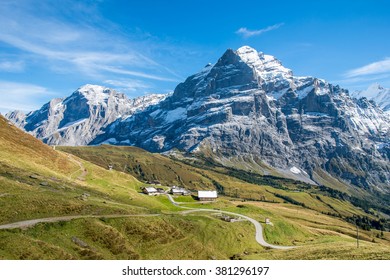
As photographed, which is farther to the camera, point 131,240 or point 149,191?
point 149,191

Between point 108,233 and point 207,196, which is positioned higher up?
point 108,233

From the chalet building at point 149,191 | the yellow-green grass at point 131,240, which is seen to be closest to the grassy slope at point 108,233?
the yellow-green grass at point 131,240

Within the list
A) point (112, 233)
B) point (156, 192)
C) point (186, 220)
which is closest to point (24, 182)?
point (112, 233)

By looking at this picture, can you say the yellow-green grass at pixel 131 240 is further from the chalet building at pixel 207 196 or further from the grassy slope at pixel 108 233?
the chalet building at pixel 207 196

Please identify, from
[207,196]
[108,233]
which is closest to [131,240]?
[108,233]

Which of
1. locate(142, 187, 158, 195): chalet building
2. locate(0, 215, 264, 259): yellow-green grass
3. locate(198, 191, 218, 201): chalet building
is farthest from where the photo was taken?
locate(198, 191, 218, 201): chalet building

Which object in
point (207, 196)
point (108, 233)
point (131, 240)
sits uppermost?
point (108, 233)

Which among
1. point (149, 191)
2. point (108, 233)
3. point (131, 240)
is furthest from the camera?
point (149, 191)

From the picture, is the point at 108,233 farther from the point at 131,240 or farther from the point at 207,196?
the point at 207,196

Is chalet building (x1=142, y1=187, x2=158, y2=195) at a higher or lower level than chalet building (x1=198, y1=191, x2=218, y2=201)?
higher

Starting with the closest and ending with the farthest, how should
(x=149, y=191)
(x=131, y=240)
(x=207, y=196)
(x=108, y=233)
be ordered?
(x=108, y=233)
(x=131, y=240)
(x=149, y=191)
(x=207, y=196)

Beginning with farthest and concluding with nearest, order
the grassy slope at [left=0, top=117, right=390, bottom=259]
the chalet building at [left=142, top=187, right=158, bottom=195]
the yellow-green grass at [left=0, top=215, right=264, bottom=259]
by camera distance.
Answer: the chalet building at [left=142, top=187, right=158, bottom=195]
the grassy slope at [left=0, top=117, right=390, bottom=259]
the yellow-green grass at [left=0, top=215, right=264, bottom=259]

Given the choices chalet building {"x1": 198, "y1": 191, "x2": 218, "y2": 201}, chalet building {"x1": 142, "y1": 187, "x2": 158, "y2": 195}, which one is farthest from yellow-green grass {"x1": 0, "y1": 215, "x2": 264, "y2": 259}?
chalet building {"x1": 198, "y1": 191, "x2": 218, "y2": 201}

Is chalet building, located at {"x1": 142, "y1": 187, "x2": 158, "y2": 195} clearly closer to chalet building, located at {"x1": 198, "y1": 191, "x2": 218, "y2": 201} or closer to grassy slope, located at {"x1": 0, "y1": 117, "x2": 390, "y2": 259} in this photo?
chalet building, located at {"x1": 198, "y1": 191, "x2": 218, "y2": 201}
